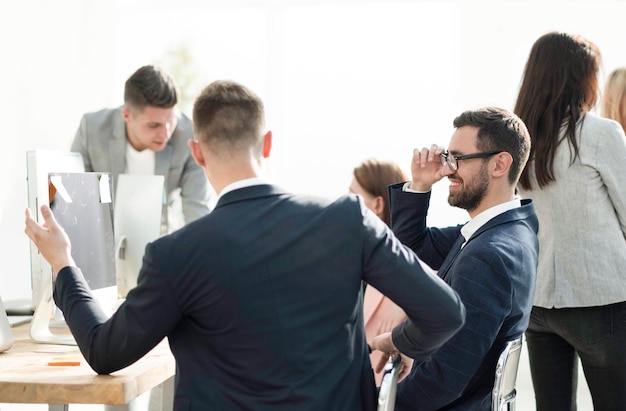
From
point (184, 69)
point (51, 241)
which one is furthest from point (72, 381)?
point (184, 69)

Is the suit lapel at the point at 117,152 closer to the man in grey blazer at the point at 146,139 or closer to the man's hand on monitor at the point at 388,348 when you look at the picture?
the man in grey blazer at the point at 146,139

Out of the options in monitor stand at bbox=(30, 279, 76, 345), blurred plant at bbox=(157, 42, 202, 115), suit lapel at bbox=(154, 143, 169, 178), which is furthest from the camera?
blurred plant at bbox=(157, 42, 202, 115)

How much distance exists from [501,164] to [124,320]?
1118mm

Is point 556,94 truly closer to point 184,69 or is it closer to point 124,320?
point 124,320

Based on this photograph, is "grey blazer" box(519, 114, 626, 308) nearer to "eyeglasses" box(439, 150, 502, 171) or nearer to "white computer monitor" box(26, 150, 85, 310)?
"eyeglasses" box(439, 150, 502, 171)

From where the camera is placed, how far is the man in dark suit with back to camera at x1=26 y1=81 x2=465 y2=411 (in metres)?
1.51

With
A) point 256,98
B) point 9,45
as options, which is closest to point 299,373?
point 256,98

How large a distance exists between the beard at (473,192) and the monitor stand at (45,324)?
43.2 inches

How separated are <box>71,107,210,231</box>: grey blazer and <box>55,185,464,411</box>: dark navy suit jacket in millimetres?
1930

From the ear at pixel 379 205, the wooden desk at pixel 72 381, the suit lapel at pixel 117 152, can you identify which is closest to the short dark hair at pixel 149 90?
the suit lapel at pixel 117 152

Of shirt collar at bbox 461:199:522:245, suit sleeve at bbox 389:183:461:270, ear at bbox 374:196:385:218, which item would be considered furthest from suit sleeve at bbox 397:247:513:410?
ear at bbox 374:196:385:218

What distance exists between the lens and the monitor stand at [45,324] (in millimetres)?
2303

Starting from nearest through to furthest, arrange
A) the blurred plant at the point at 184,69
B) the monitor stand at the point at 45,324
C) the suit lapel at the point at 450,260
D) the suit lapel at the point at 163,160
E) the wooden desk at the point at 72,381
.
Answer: the wooden desk at the point at 72,381 → the suit lapel at the point at 450,260 → the monitor stand at the point at 45,324 → the suit lapel at the point at 163,160 → the blurred plant at the point at 184,69

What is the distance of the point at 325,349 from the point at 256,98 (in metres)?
0.50
